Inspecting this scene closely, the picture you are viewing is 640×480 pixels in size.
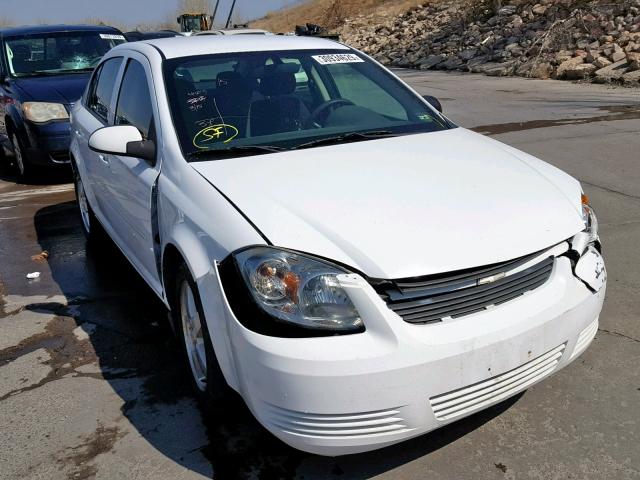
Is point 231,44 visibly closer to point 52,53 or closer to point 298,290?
point 298,290

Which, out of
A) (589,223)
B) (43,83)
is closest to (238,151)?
(589,223)

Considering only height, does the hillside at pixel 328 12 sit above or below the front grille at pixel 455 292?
below

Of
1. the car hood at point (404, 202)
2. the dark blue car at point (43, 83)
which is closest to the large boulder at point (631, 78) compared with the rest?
the dark blue car at point (43, 83)

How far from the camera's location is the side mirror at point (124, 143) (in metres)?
3.54

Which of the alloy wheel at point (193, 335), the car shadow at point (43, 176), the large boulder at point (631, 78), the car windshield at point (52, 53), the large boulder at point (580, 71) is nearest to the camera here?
the alloy wheel at point (193, 335)

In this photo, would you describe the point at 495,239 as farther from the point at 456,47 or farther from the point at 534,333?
the point at 456,47

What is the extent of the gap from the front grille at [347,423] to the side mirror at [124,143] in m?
1.72

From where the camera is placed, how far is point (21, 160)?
8.65m

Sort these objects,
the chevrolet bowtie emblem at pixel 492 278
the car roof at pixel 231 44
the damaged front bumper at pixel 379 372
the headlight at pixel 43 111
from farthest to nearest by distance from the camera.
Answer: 1. the headlight at pixel 43 111
2. the car roof at pixel 231 44
3. the chevrolet bowtie emblem at pixel 492 278
4. the damaged front bumper at pixel 379 372

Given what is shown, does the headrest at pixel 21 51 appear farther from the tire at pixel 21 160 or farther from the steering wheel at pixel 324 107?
the steering wheel at pixel 324 107

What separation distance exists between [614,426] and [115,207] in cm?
314

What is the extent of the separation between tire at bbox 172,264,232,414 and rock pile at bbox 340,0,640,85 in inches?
557

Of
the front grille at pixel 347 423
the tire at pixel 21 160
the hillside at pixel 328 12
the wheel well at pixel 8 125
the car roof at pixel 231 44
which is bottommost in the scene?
the hillside at pixel 328 12

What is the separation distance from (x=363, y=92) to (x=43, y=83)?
5.59m
